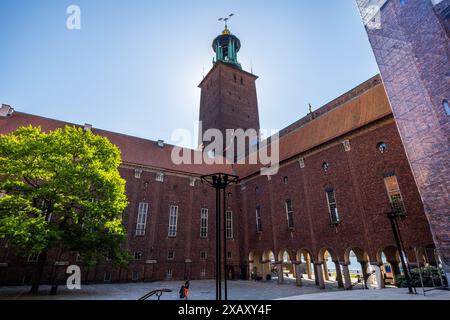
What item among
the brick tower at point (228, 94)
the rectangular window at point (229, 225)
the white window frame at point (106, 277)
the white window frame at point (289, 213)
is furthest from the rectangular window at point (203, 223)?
the brick tower at point (228, 94)

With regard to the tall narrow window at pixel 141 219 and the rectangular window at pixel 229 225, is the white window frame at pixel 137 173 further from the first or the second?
the rectangular window at pixel 229 225

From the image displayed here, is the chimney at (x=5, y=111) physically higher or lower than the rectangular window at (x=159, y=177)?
higher

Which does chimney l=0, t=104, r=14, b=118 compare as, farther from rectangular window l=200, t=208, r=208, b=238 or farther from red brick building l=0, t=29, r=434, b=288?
rectangular window l=200, t=208, r=208, b=238

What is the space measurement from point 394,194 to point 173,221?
2157 centimetres

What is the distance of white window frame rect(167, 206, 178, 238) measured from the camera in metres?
28.6

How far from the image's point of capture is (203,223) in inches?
1223

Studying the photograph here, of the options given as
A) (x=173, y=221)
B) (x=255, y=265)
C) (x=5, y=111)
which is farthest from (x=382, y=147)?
(x=5, y=111)

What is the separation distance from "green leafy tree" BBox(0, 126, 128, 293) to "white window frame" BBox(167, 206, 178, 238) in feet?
35.2

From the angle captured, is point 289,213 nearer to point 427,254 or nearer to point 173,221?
point 427,254

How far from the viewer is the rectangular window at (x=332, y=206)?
2083 cm

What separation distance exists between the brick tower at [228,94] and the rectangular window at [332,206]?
19335 millimetres

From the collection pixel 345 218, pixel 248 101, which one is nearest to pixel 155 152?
pixel 248 101
